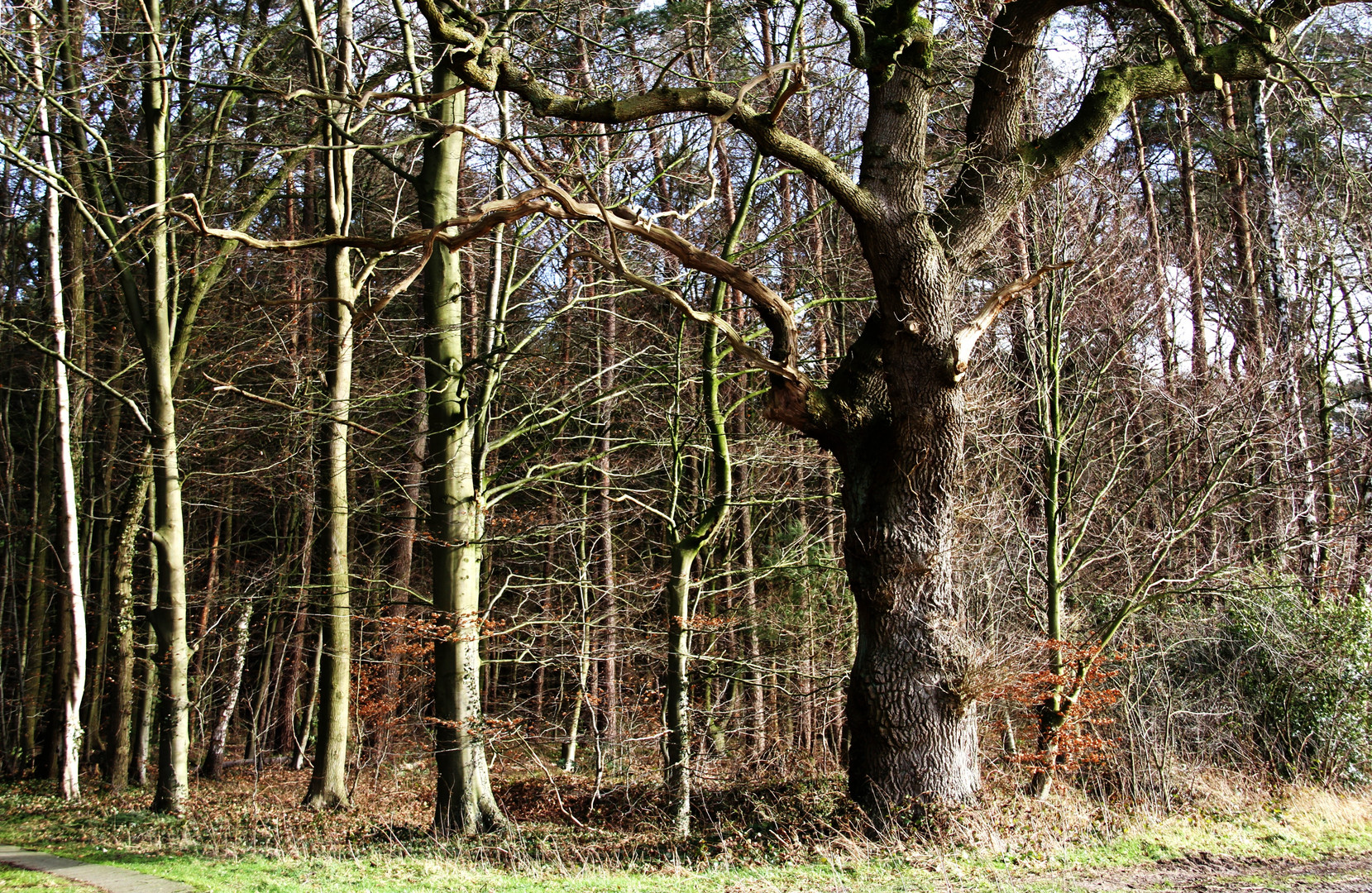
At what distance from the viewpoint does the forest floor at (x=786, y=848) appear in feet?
20.0

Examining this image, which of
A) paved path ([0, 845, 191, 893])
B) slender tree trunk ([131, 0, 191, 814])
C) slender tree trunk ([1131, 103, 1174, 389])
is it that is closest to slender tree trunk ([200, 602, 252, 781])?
slender tree trunk ([131, 0, 191, 814])

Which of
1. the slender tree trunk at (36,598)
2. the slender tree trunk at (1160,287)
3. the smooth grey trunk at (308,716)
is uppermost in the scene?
the slender tree trunk at (1160,287)

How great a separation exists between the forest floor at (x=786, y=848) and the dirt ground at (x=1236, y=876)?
2 centimetres

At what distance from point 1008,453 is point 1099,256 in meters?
2.39

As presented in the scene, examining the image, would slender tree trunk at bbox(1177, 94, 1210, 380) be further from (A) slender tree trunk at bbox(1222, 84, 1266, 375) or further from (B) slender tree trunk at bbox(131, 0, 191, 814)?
(B) slender tree trunk at bbox(131, 0, 191, 814)

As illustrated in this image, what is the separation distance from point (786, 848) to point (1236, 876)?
2.90 m

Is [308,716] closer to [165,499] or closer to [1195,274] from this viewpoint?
[165,499]

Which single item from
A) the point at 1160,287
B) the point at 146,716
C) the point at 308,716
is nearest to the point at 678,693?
the point at 1160,287

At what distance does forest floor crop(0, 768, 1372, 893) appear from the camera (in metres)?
6.11

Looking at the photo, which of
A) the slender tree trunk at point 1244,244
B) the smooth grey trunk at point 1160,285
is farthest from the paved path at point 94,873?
the slender tree trunk at point 1244,244

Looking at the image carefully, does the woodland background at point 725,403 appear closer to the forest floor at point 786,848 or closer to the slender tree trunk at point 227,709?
the slender tree trunk at point 227,709

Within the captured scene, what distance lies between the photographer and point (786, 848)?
23.1 feet

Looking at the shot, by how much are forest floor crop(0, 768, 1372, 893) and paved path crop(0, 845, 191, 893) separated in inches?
6.7

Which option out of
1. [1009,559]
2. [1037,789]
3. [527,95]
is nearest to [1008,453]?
[1009,559]
